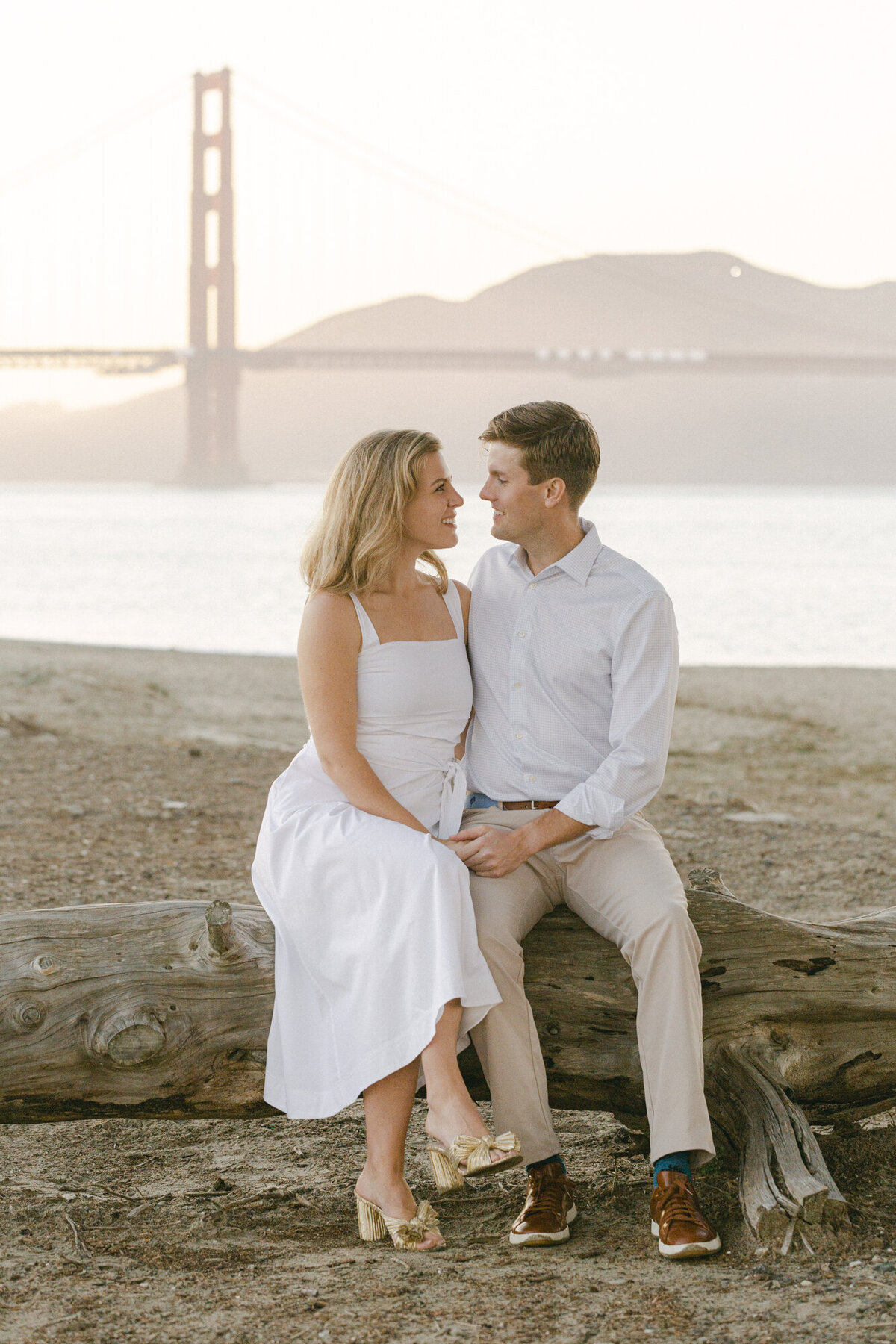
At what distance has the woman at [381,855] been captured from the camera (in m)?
1.94

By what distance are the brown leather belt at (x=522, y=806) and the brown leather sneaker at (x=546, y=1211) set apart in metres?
0.55

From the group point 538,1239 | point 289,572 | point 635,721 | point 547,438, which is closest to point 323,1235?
point 538,1239

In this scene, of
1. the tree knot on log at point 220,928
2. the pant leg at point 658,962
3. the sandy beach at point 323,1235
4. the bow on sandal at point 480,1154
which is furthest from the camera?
the tree knot on log at point 220,928

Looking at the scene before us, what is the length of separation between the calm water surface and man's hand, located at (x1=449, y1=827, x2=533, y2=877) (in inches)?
46.7

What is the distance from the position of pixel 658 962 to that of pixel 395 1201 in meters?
0.51

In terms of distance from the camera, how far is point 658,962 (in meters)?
2.00

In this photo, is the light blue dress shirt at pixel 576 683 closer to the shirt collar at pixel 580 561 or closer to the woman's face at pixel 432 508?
the shirt collar at pixel 580 561

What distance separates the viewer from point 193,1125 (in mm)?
2578

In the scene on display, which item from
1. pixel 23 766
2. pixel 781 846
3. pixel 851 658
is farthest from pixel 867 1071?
pixel 851 658

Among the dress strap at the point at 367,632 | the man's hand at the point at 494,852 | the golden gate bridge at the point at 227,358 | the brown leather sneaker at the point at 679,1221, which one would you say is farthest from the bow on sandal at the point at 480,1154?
the golden gate bridge at the point at 227,358

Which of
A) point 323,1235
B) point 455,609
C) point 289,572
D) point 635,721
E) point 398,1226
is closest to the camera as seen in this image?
point 398,1226

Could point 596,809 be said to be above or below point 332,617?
below

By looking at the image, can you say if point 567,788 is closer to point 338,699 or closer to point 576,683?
point 576,683

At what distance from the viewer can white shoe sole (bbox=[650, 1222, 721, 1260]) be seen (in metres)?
1.87
